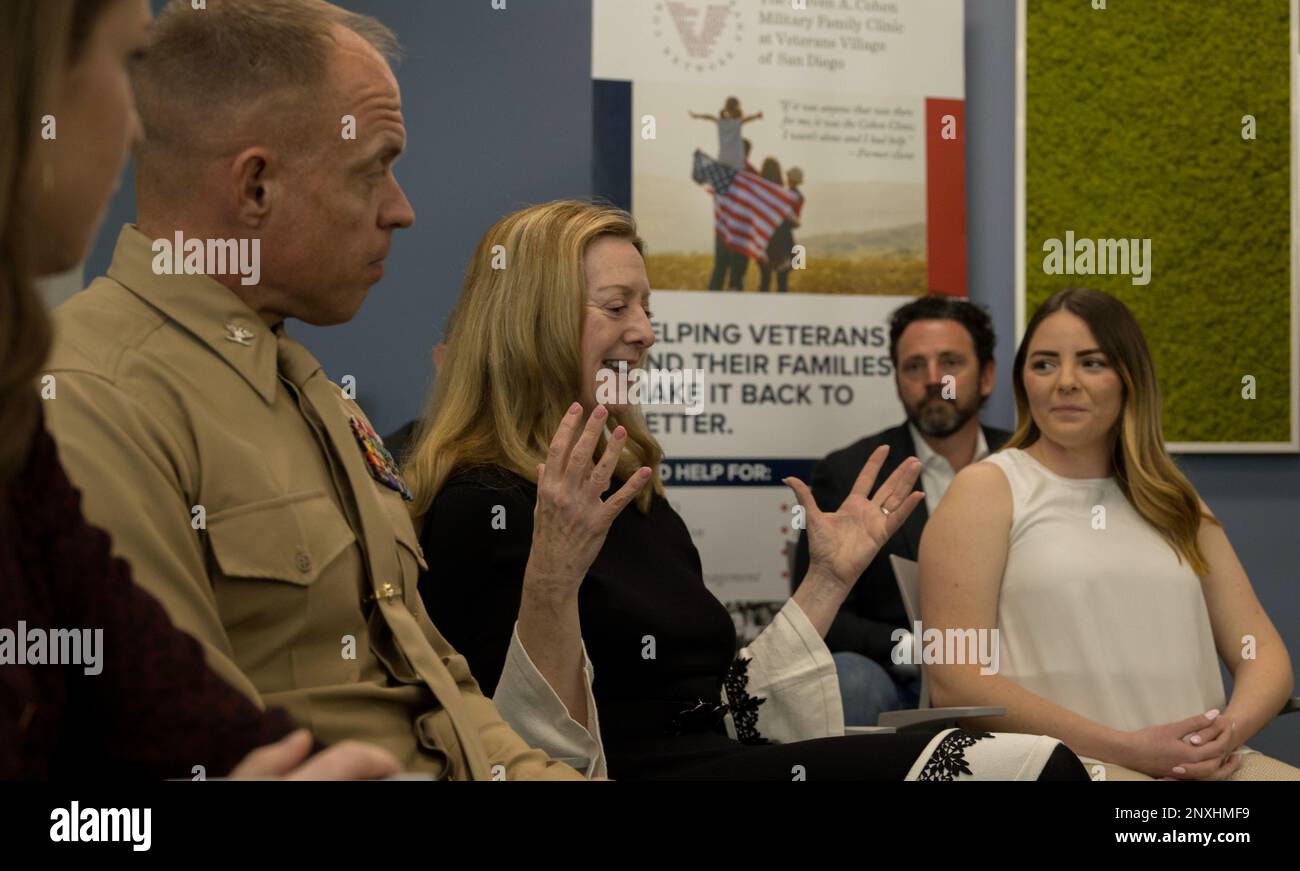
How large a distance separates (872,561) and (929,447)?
0.72 metres

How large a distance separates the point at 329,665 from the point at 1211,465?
155 inches

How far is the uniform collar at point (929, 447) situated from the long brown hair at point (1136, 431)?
941 mm

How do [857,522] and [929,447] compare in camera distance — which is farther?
[929,447]

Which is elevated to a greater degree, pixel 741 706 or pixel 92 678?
pixel 92 678

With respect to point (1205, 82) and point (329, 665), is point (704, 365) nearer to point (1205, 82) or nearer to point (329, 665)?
point (1205, 82)

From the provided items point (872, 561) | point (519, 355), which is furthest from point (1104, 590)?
point (519, 355)

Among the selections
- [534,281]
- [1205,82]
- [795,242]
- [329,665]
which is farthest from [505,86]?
[329,665]

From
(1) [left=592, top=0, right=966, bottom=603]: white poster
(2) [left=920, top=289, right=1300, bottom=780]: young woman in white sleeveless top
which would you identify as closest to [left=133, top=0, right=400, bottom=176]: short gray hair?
(2) [left=920, top=289, right=1300, bottom=780]: young woman in white sleeveless top

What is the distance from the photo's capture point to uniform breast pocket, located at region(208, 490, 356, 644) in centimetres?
135

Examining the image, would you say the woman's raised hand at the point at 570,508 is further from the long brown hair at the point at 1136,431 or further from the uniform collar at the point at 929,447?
the uniform collar at the point at 929,447

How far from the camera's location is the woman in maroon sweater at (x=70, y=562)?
32.7 inches

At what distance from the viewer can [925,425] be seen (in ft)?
13.5

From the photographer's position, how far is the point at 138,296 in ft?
4.72

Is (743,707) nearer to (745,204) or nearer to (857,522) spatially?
(857,522)
